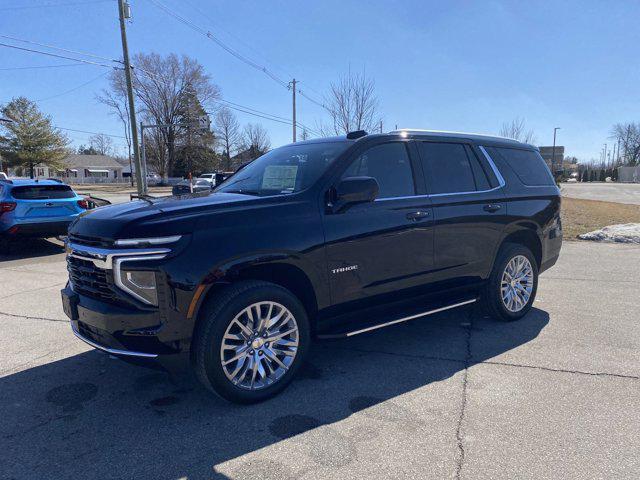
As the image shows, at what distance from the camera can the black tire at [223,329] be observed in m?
3.08

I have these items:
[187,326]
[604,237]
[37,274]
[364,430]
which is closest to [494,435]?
[364,430]

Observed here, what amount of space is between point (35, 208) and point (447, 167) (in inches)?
337

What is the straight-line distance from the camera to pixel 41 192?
969 cm

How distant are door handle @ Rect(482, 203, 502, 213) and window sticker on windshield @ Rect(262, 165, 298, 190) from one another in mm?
1999

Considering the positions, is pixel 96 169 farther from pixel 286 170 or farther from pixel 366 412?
pixel 366 412

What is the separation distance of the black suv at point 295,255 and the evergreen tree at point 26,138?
51967 millimetres

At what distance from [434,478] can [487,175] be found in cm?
326

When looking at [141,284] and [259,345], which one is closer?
[141,284]

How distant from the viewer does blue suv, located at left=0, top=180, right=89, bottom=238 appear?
9.25 m

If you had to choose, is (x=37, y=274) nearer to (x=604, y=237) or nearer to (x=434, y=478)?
(x=434, y=478)

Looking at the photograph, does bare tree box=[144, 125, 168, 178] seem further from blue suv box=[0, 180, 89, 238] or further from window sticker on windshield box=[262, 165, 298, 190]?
window sticker on windshield box=[262, 165, 298, 190]

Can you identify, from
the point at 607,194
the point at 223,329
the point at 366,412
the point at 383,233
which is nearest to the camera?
the point at 223,329

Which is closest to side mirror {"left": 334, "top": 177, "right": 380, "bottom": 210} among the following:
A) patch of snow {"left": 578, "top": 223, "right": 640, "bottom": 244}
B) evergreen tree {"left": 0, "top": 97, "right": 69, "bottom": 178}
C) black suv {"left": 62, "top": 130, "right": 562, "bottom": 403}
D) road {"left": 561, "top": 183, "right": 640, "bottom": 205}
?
black suv {"left": 62, "top": 130, "right": 562, "bottom": 403}

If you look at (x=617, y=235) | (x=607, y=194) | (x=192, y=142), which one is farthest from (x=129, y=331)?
(x=192, y=142)
